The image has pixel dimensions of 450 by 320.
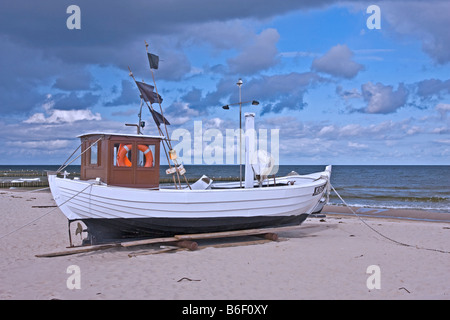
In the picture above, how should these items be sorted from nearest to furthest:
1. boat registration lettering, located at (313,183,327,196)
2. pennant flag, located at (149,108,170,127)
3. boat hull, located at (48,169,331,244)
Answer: boat hull, located at (48,169,331,244) → pennant flag, located at (149,108,170,127) → boat registration lettering, located at (313,183,327,196)

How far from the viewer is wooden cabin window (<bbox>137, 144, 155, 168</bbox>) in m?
9.54

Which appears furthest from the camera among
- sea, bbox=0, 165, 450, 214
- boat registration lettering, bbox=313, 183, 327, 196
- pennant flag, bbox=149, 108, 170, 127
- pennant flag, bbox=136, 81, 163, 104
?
sea, bbox=0, 165, 450, 214

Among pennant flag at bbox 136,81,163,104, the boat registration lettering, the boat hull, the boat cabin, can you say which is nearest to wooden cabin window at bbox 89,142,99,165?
the boat cabin

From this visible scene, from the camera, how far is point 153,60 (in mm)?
10086

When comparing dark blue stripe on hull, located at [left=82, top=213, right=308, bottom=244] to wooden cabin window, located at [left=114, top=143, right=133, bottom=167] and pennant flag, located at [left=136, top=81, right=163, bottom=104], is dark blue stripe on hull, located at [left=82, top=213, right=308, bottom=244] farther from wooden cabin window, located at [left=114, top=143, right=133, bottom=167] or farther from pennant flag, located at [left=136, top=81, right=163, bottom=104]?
pennant flag, located at [left=136, top=81, right=163, bottom=104]

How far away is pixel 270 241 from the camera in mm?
10422

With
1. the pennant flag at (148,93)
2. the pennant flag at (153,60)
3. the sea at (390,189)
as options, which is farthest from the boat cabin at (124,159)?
the sea at (390,189)

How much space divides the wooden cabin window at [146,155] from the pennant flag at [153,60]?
2.13m

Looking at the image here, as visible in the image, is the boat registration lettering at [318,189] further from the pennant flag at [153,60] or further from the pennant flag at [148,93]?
the pennant flag at [153,60]

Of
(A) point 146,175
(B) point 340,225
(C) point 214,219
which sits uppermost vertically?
(A) point 146,175

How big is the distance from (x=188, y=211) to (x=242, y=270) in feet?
7.28
